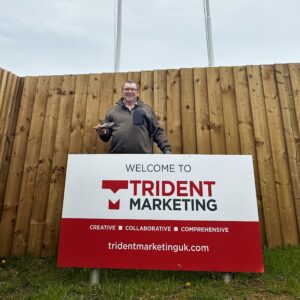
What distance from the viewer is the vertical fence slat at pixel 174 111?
3.27 meters

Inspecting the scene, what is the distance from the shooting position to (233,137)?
3.22 metres

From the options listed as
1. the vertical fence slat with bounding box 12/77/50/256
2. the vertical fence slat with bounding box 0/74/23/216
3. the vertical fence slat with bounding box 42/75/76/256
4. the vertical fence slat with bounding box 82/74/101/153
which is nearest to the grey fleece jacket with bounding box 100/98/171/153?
the vertical fence slat with bounding box 82/74/101/153

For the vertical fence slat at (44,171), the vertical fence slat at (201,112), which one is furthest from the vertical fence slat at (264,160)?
the vertical fence slat at (44,171)

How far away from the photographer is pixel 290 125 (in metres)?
3.20

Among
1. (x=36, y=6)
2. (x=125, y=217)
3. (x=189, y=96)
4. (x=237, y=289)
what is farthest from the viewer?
(x=36, y=6)

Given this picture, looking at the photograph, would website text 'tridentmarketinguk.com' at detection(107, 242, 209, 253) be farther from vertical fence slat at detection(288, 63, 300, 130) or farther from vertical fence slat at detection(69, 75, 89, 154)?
vertical fence slat at detection(288, 63, 300, 130)

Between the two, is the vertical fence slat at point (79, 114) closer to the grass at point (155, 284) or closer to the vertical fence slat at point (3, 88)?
the vertical fence slat at point (3, 88)

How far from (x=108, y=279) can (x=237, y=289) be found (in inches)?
39.9

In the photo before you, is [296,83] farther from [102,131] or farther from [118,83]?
[102,131]

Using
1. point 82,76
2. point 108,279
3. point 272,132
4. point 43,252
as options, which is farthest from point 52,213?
point 272,132

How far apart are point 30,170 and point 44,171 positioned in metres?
0.17

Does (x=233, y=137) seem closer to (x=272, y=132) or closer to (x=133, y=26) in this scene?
(x=272, y=132)

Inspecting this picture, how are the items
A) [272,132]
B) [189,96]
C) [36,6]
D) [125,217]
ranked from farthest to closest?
[36,6]
[189,96]
[272,132]
[125,217]

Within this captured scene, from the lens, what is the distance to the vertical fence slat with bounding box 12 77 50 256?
308 centimetres
